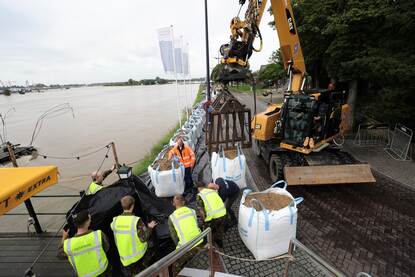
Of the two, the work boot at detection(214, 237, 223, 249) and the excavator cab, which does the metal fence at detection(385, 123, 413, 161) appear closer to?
the excavator cab

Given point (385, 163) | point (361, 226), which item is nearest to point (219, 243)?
point (361, 226)

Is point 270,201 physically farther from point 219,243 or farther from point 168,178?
point 168,178

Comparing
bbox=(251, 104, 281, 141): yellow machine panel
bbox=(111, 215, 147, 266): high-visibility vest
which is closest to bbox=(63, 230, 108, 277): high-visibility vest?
bbox=(111, 215, 147, 266): high-visibility vest

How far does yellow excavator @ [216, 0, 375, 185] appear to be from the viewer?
5289mm

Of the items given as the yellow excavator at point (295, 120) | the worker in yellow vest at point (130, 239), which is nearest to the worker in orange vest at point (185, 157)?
the yellow excavator at point (295, 120)

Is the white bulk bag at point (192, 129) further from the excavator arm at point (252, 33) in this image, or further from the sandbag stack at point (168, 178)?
the excavator arm at point (252, 33)

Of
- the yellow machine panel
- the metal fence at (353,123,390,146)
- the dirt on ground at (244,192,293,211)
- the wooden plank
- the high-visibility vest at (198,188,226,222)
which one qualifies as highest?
the yellow machine panel

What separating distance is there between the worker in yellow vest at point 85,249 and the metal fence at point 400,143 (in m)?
9.41

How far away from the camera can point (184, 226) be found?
310 centimetres

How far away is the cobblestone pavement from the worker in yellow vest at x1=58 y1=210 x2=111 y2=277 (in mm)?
3471

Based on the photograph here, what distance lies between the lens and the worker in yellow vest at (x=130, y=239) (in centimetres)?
287

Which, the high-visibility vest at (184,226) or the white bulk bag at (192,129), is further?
the white bulk bag at (192,129)

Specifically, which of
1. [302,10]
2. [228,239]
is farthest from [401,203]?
[302,10]

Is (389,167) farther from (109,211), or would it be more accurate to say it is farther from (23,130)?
(23,130)
